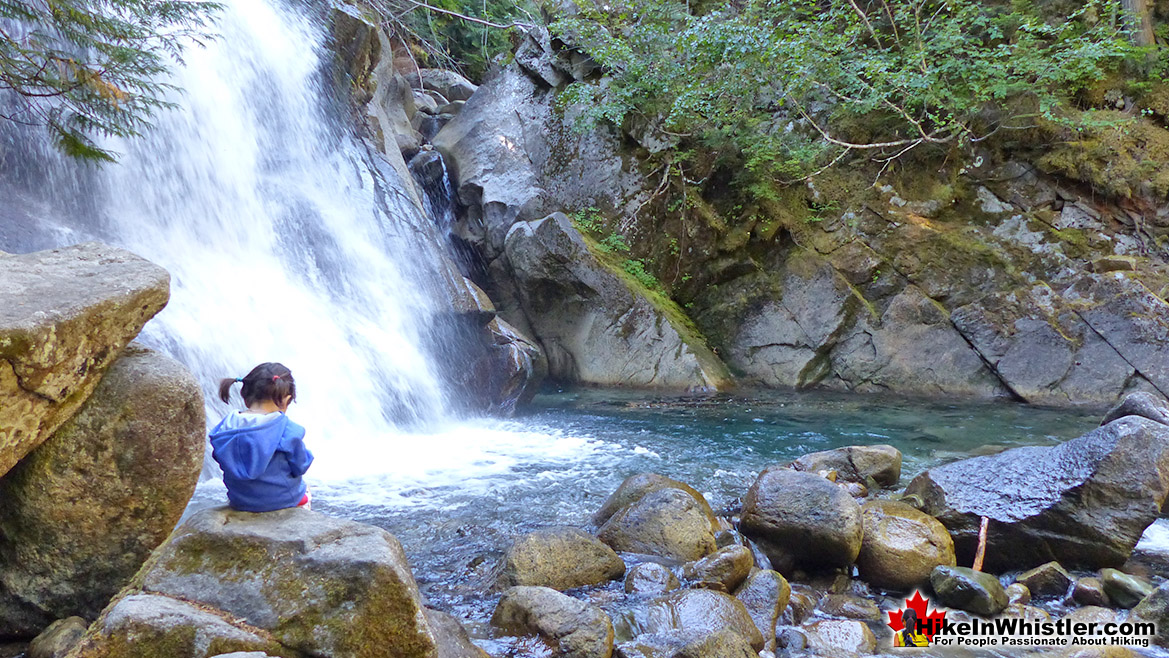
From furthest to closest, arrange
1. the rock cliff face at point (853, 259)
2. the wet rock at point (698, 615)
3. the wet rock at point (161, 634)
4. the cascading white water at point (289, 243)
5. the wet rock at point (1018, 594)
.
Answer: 1. the rock cliff face at point (853, 259)
2. the cascading white water at point (289, 243)
3. the wet rock at point (1018, 594)
4. the wet rock at point (698, 615)
5. the wet rock at point (161, 634)

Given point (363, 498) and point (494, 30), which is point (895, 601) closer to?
point (363, 498)

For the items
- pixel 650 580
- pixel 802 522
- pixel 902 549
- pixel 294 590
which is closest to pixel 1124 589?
pixel 902 549

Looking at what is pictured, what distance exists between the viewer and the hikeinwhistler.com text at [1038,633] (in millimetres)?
3930

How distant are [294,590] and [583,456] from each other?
5282 mm

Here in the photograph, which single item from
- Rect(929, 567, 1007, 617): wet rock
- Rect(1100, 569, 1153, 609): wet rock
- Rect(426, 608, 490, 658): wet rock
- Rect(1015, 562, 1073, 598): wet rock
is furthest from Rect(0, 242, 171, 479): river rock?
Rect(1100, 569, 1153, 609): wet rock

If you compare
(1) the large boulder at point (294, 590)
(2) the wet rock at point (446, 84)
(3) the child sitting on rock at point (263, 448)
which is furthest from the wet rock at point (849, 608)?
(2) the wet rock at point (446, 84)

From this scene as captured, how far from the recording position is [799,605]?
4359mm

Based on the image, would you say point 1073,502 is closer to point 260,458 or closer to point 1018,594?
point 1018,594

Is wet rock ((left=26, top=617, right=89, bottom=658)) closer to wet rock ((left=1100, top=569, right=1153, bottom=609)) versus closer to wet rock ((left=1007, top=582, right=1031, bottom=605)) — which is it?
wet rock ((left=1007, top=582, right=1031, bottom=605))

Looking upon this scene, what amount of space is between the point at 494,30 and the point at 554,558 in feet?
62.4

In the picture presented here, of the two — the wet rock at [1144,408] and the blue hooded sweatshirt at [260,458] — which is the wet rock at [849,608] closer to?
the blue hooded sweatshirt at [260,458]

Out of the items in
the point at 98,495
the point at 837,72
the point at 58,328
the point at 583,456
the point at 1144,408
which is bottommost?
the point at 583,456

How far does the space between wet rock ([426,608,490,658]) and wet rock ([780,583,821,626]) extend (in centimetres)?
192

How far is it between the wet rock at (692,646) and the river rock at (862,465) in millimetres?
3553
